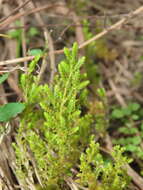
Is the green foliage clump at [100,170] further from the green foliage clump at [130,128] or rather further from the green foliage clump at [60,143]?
the green foliage clump at [130,128]

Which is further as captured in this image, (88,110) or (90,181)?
(88,110)

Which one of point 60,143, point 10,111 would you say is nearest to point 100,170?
point 60,143

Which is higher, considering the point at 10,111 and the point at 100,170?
the point at 10,111

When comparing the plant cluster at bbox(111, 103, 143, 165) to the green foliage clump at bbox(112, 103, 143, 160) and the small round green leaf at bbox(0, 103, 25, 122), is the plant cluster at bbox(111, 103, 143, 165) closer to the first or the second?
the green foliage clump at bbox(112, 103, 143, 160)

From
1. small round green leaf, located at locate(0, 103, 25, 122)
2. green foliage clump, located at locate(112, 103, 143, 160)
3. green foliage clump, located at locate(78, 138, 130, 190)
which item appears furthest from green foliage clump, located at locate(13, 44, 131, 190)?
green foliage clump, located at locate(112, 103, 143, 160)

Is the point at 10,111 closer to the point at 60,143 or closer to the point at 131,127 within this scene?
the point at 60,143

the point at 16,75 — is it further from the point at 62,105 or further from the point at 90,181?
the point at 90,181

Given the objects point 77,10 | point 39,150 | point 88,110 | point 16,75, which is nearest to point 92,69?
point 88,110
